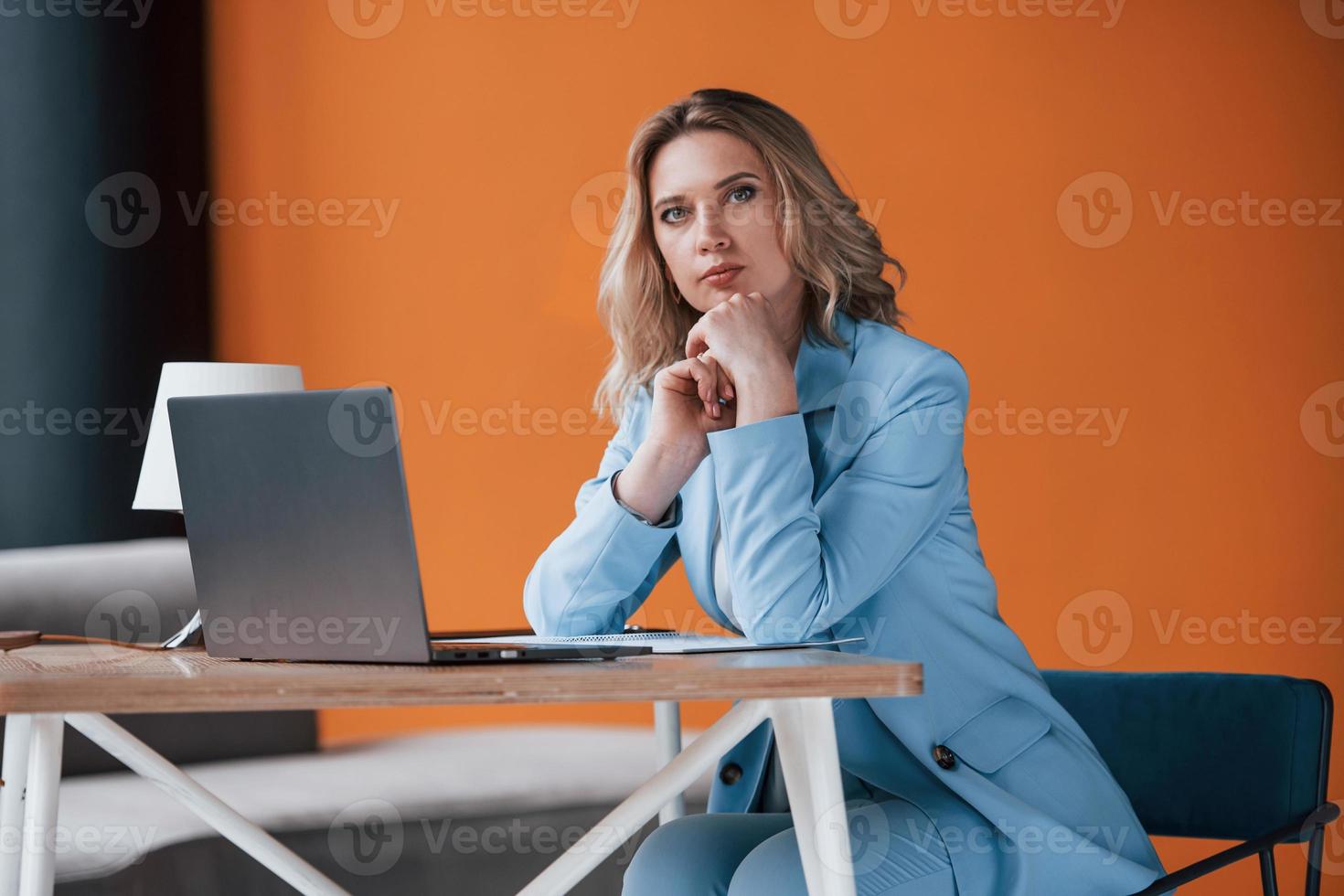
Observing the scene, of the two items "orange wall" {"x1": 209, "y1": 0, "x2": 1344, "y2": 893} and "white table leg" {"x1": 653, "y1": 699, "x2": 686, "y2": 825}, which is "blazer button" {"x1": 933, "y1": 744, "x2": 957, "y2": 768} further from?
"orange wall" {"x1": 209, "y1": 0, "x2": 1344, "y2": 893}

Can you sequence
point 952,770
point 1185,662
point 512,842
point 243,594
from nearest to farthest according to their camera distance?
1. point 243,594
2. point 952,770
3. point 512,842
4. point 1185,662

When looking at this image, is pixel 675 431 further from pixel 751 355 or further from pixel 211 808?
pixel 211 808

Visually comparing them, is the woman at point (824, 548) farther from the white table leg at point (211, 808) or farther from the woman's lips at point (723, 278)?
the white table leg at point (211, 808)

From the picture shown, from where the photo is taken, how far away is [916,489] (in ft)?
4.77

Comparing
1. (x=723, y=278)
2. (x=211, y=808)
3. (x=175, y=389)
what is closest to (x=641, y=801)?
(x=211, y=808)

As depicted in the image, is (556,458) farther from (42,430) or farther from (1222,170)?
(1222,170)

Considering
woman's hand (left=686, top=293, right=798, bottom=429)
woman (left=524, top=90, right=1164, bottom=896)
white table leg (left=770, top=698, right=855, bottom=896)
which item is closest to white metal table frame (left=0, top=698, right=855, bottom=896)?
white table leg (left=770, top=698, right=855, bottom=896)

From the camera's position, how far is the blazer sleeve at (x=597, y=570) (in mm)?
1660

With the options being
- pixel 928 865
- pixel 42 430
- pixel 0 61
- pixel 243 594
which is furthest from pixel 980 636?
pixel 0 61

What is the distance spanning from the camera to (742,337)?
1537mm

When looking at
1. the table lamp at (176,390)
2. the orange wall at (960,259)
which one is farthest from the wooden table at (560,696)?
the orange wall at (960,259)

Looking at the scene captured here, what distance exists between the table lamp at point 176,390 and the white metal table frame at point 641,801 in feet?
2.74

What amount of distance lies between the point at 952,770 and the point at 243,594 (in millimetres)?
700

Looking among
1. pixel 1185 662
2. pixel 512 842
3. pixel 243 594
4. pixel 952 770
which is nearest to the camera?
pixel 243 594
